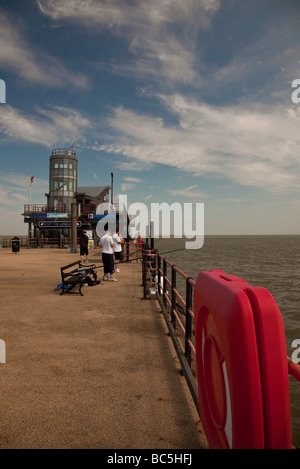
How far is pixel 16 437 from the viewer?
269cm

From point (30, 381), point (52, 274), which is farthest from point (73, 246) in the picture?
point (30, 381)

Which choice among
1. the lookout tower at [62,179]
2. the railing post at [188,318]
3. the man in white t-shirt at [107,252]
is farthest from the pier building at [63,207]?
the railing post at [188,318]

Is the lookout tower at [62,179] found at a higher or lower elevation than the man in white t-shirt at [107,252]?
higher

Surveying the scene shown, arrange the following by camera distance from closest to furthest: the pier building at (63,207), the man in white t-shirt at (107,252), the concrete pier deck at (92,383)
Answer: the concrete pier deck at (92,383), the man in white t-shirt at (107,252), the pier building at (63,207)

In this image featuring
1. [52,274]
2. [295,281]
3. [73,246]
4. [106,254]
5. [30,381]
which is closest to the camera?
[30,381]

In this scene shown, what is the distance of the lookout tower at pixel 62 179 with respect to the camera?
45969 millimetres

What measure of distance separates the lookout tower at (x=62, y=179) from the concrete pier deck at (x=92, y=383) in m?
40.8

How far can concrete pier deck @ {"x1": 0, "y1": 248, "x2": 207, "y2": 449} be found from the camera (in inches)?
106

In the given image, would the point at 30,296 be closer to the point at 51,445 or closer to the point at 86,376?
the point at 86,376

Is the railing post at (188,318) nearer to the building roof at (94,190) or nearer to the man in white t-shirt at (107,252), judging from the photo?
the man in white t-shirt at (107,252)

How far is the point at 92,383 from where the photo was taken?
3633 mm
